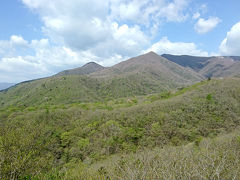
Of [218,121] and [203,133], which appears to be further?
[218,121]

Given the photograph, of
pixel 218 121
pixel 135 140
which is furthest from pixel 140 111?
pixel 218 121

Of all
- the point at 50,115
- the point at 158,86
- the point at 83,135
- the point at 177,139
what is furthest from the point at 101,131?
the point at 158,86

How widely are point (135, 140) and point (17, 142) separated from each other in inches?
925

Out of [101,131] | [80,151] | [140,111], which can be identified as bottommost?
[80,151]

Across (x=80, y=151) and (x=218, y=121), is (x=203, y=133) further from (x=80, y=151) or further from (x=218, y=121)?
(x=80, y=151)

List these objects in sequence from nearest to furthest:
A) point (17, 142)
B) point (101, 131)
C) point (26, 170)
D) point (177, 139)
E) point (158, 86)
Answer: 1. point (26, 170)
2. point (17, 142)
3. point (177, 139)
4. point (101, 131)
5. point (158, 86)

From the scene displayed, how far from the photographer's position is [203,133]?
28234mm

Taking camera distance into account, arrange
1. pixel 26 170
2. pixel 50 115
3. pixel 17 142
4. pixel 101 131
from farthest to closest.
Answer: pixel 50 115 → pixel 101 131 → pixel 17 142 → pixel 26 170

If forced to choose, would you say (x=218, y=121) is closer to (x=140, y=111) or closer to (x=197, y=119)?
(x=197, y=119)

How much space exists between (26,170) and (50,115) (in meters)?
37.3

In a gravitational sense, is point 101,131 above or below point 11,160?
below

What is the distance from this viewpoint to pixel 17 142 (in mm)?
12438

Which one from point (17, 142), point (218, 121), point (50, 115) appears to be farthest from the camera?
point (50, 115)

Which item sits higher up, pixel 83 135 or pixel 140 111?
pixel 140 111
